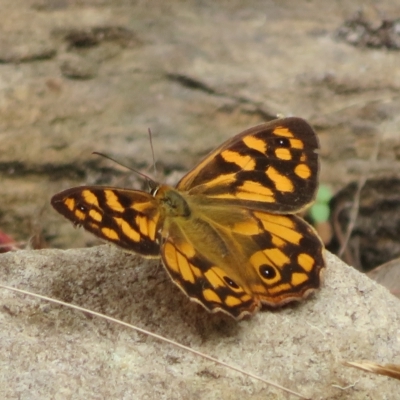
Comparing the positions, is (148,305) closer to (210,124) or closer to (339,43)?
(210,124)

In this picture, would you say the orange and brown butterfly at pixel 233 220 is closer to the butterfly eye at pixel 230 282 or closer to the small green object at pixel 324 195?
the butterfly eye at pixel 230 282

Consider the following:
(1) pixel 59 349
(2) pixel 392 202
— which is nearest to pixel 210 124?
(2) pixel 392 202

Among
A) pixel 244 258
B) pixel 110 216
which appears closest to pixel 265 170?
pixel 244 258

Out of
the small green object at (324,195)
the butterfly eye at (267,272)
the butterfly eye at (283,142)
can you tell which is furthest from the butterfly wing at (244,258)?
the small green object at (324,195)

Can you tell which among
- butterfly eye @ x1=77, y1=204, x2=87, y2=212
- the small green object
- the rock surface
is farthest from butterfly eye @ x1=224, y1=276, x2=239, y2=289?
the small green object

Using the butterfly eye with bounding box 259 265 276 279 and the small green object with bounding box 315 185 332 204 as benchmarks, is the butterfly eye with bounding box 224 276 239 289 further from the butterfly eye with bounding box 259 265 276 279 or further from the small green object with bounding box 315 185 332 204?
the small green object with bounding box 315 185 332 204

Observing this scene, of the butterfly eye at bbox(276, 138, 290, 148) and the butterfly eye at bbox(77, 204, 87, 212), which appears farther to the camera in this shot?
the butterfly eye at bbox(276, 138, 290, 148)

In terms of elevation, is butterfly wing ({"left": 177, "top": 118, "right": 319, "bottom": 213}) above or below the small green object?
above

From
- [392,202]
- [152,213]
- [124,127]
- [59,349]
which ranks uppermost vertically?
[152,213]
